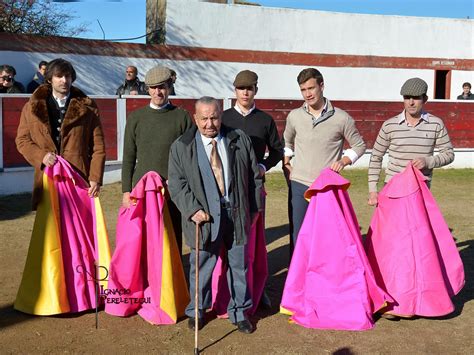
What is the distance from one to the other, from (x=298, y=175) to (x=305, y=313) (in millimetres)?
923

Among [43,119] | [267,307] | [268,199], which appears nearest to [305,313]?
[267,307]

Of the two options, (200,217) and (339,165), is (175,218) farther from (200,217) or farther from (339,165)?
(339,165)

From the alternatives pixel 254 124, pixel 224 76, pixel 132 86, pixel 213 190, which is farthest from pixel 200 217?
pixel 224 76

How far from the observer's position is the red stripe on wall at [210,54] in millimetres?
12703

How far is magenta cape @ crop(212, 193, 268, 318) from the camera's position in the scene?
4.26 meters

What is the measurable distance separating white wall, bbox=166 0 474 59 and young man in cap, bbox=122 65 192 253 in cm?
1055

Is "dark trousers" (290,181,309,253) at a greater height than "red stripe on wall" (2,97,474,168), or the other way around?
"red stripe on wall" (2,97,474,168)

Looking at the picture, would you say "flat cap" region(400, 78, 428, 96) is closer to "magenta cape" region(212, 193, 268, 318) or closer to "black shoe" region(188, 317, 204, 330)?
"magenta cape" region(212, 193, 268, 318)

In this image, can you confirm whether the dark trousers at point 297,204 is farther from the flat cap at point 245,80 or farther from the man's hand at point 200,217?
the man's hand at point 200,217

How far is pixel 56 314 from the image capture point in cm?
423

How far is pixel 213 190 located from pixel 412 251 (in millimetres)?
1420

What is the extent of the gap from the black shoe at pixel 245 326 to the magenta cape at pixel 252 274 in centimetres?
21

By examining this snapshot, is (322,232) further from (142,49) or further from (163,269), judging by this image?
(142,49)

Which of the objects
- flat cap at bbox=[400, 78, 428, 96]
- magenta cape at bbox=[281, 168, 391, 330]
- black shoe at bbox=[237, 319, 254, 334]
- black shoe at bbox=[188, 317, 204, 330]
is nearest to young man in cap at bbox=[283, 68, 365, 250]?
magenta cape at bbox=[281, 168, 391, 330]
